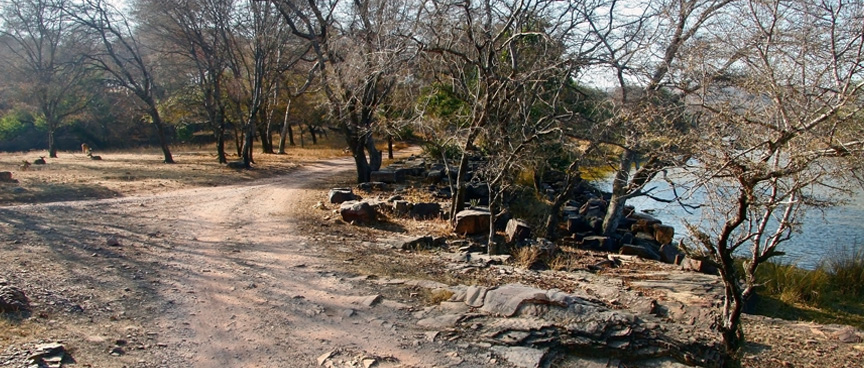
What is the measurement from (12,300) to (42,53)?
2853 centimetres

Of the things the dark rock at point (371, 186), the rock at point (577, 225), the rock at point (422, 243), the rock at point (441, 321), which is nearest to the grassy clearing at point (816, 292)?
the rock at point (577, 225)

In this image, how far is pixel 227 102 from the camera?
31641mm

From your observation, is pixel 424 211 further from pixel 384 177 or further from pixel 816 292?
pixel 816 292

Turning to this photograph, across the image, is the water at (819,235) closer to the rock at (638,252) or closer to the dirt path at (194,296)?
the rock at (638,252)

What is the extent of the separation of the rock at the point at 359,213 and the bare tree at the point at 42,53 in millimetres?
16642

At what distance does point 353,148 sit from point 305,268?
10225 mm

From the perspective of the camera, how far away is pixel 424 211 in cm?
1295

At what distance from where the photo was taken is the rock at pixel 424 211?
42.1 feet

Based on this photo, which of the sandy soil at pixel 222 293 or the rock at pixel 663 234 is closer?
the sandy soil at pixel 222 293

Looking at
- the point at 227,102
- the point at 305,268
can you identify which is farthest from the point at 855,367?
the point at 227,102

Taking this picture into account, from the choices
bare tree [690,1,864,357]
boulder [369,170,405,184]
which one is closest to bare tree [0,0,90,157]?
boulder [369,170,405,184]

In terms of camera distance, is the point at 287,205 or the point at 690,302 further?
the point at 287,205

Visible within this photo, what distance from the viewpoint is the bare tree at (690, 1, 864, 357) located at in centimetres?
489

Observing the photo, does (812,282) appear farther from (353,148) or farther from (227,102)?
(227,102)
